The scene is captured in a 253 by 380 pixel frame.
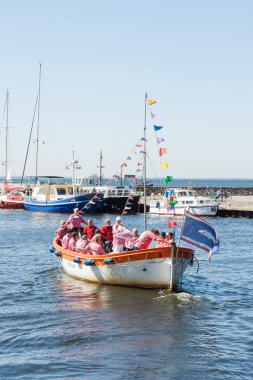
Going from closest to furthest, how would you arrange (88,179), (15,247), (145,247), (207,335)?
1. (207,335)
2. (145,247)
3. (15,247)
4. (88,179)

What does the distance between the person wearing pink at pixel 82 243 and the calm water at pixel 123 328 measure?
1.38 m

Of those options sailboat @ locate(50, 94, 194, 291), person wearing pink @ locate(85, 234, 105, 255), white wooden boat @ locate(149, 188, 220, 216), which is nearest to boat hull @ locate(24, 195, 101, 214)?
white wooden boat @ locate(149, 188, 220, 216)

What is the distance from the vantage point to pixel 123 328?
1628cm

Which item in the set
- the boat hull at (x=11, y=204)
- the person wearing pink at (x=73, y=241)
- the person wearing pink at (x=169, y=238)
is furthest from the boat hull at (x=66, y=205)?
the person wearing pink at (x=169, y=238)

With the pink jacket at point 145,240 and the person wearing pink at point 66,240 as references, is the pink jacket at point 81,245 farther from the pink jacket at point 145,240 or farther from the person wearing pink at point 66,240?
the pink jacket at point 145,240

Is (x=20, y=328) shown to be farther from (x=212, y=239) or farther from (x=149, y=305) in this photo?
(x=212, y=239)

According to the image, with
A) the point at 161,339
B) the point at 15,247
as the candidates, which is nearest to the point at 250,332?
the point at 161,339

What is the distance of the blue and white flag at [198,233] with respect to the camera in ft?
64.5

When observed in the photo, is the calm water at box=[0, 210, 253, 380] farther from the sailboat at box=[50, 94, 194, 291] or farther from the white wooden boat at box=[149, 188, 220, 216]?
the white wooden boat at box=[149, 188, 220, 216]

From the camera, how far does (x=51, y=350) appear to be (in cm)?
1452

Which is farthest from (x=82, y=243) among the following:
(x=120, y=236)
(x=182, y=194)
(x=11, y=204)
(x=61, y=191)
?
(x=11, y=204)

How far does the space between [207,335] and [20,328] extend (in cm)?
509

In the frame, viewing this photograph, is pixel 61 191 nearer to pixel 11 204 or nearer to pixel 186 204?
pixel 11 204

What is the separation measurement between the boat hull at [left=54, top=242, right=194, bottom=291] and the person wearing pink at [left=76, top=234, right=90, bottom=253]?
0.60 metres
